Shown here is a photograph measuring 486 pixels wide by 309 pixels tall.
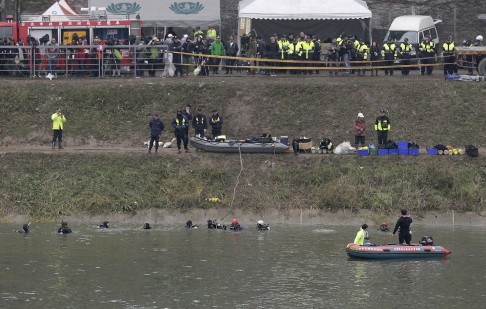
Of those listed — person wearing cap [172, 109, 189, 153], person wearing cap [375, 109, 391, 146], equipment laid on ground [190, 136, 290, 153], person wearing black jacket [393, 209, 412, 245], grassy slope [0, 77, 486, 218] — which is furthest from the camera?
person wearing cap [375, 109, 391, 146]

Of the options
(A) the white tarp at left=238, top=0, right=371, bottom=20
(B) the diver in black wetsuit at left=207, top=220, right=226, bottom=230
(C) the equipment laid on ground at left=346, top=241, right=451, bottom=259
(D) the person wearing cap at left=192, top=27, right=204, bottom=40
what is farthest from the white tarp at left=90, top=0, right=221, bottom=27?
(C) the equipment laid on ground at left=346, top=241, right=451, bottom=259

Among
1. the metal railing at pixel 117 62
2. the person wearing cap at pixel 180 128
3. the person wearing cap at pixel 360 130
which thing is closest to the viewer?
the person wearing cap at pixel 180 128

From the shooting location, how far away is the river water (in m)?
36.3

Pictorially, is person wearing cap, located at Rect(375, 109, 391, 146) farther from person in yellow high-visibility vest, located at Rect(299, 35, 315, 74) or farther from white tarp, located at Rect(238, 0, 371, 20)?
white tarp, located at Rect(238, 0, 371, 20)

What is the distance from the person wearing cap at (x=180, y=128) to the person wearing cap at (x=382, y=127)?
7.33 m

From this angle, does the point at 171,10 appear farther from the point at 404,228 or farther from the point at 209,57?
the point at 404,228

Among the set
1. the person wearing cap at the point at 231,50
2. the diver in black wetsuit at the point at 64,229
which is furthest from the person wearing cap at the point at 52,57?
the diver in black wetsuit at the point at 64,229

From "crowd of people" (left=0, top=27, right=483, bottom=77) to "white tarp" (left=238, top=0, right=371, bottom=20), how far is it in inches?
88.9

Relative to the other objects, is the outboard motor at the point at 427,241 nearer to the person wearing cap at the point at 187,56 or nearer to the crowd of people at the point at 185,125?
the crowd of people at the point at 185,125

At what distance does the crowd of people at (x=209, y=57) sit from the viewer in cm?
5847

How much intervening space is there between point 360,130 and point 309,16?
1244 centimetres

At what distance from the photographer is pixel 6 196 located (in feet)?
157

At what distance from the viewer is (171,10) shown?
212 ft

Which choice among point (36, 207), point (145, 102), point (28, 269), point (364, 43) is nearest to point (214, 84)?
point (145, 102)
